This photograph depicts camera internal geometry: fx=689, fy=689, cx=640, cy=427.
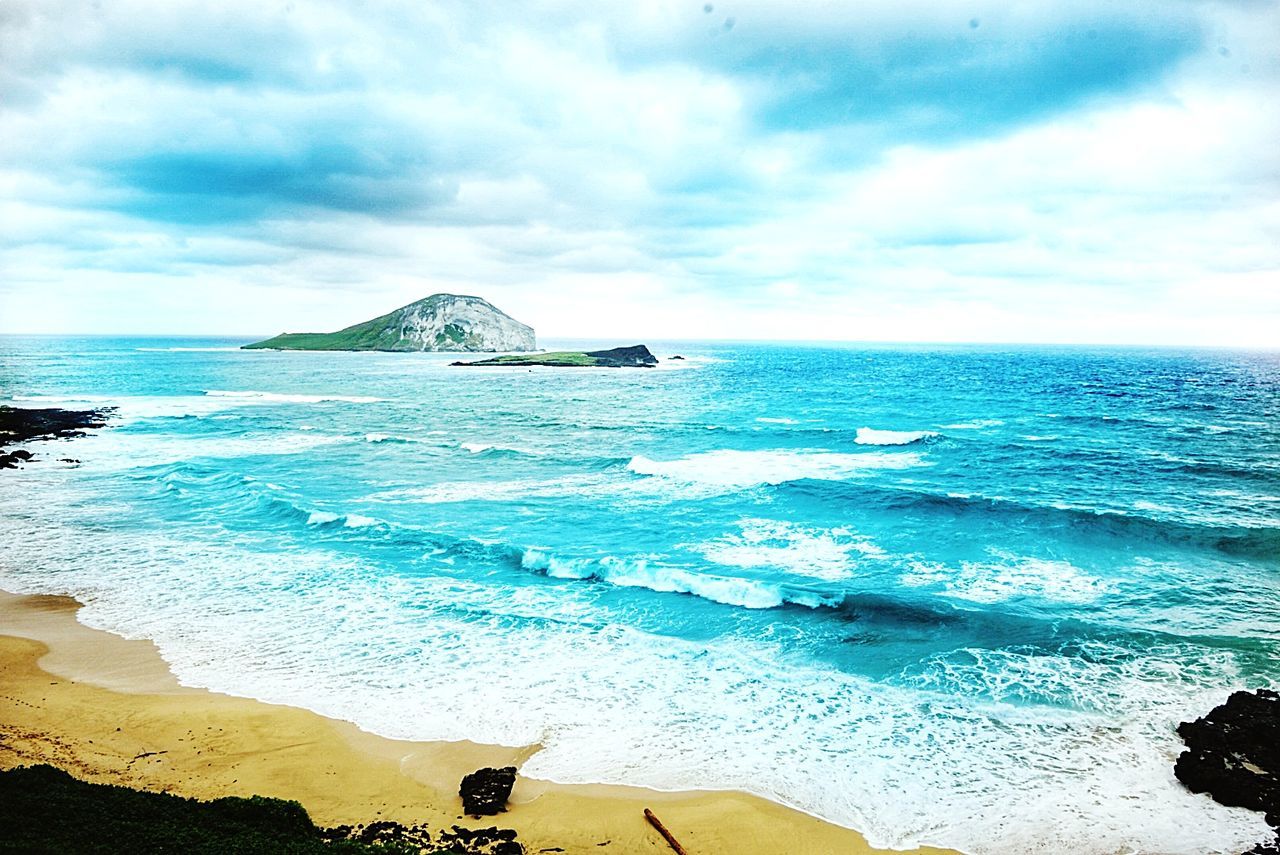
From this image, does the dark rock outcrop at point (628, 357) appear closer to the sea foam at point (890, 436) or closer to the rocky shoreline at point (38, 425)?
the sea foam at point (890, 436)

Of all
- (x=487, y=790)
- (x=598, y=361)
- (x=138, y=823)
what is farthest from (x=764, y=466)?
(x=598, y=361)

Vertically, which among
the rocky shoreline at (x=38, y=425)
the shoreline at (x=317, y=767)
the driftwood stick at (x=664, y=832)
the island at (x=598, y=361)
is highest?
the island at (x=598, y=361)

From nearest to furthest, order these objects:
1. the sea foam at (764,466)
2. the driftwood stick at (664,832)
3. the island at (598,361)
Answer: the driftwood stick at (664,832) < the sea foam at (764,466) < the island at (598,361)

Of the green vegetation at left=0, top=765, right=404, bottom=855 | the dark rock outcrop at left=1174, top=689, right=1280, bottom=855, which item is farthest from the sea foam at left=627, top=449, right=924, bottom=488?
the green vegetation at left=0, top=765, right=404, bottom=855

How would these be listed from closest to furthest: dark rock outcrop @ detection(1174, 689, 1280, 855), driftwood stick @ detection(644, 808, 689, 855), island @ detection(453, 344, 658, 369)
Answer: driftwood stick @ detection(644, 808, 689, 855), dark rock outcrop @ detection(1174, 689, 1280, 855), island @ detection(453, 344, 658, 369)

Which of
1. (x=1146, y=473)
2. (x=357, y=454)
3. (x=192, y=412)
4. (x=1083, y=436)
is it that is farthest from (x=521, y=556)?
(x=192, y=412)

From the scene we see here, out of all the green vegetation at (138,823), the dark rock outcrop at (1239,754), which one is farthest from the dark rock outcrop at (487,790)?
the dark rock outcrop at (1239,754)

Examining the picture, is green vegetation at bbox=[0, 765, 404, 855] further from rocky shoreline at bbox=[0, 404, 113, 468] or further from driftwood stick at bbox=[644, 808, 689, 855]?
rocky shoreline at bbox=[0, 404, 113, 468]
